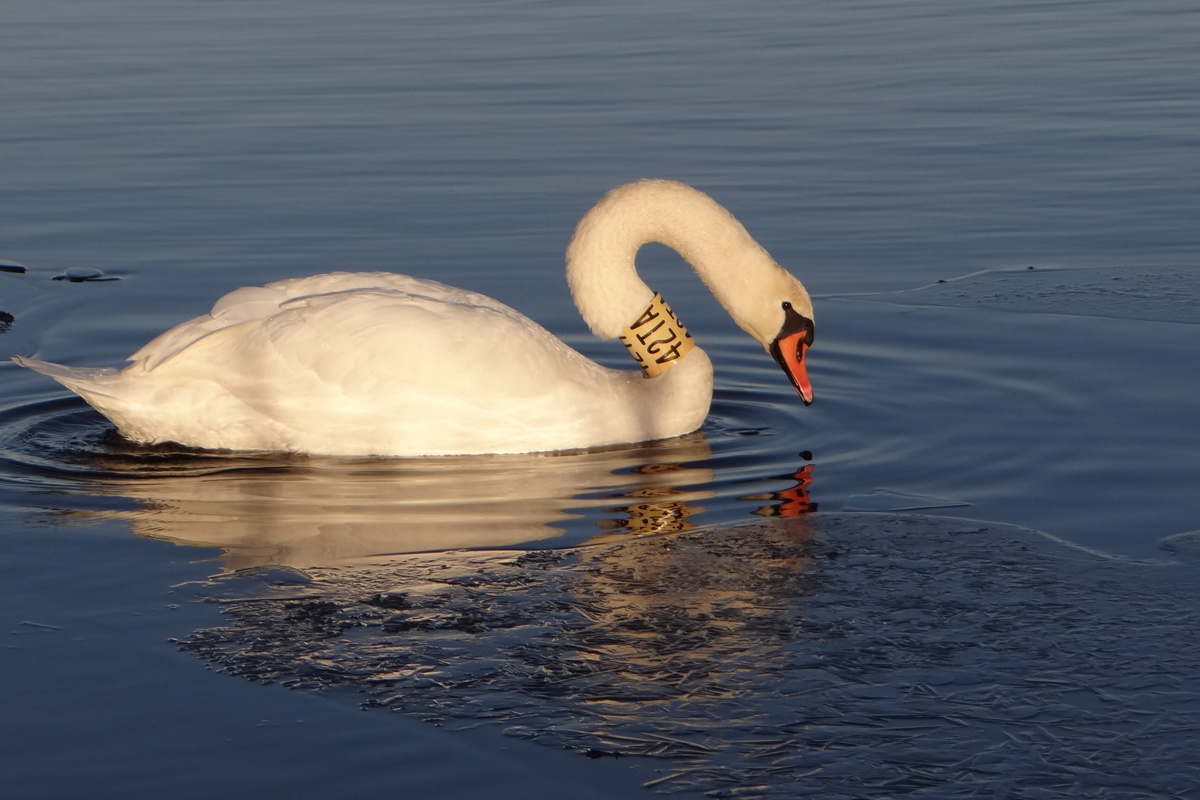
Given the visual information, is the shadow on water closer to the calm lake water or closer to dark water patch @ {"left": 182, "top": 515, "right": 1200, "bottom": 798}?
the calm lake water

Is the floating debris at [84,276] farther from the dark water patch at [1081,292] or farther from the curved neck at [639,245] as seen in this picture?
the dark water patch at [1081,292]

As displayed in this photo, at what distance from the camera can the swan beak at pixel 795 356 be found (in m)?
8.30

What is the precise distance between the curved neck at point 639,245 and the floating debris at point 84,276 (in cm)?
382

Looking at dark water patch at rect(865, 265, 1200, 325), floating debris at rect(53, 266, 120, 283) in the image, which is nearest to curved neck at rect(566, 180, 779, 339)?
dark water patch at rect(865, 265, 1200, 325)

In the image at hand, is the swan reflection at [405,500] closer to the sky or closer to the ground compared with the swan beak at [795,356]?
closer to the ground

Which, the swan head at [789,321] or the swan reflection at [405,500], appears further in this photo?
the swan head at [789,321]

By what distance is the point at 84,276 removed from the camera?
11.0 m

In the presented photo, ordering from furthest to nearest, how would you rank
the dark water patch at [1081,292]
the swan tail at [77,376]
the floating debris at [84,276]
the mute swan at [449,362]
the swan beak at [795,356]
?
the floating debris at [84,276] < the dark water patch at [1081,292] < the swan beak at [795,356] < the swan tail at [77,376] < the mute swan at [449,362]

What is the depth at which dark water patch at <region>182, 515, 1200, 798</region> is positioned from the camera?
4520 millimetres

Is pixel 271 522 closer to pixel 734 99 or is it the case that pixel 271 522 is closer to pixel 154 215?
pixel 154 215

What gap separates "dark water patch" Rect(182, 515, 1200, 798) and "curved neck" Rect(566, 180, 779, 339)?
6.92ft

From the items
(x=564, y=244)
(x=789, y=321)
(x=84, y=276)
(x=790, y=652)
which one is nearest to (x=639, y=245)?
(x=789, y=321)

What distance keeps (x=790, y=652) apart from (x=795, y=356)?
325 centimetres

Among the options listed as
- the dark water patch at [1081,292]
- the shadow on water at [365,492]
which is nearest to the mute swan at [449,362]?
the shadow on water at [365,492]
